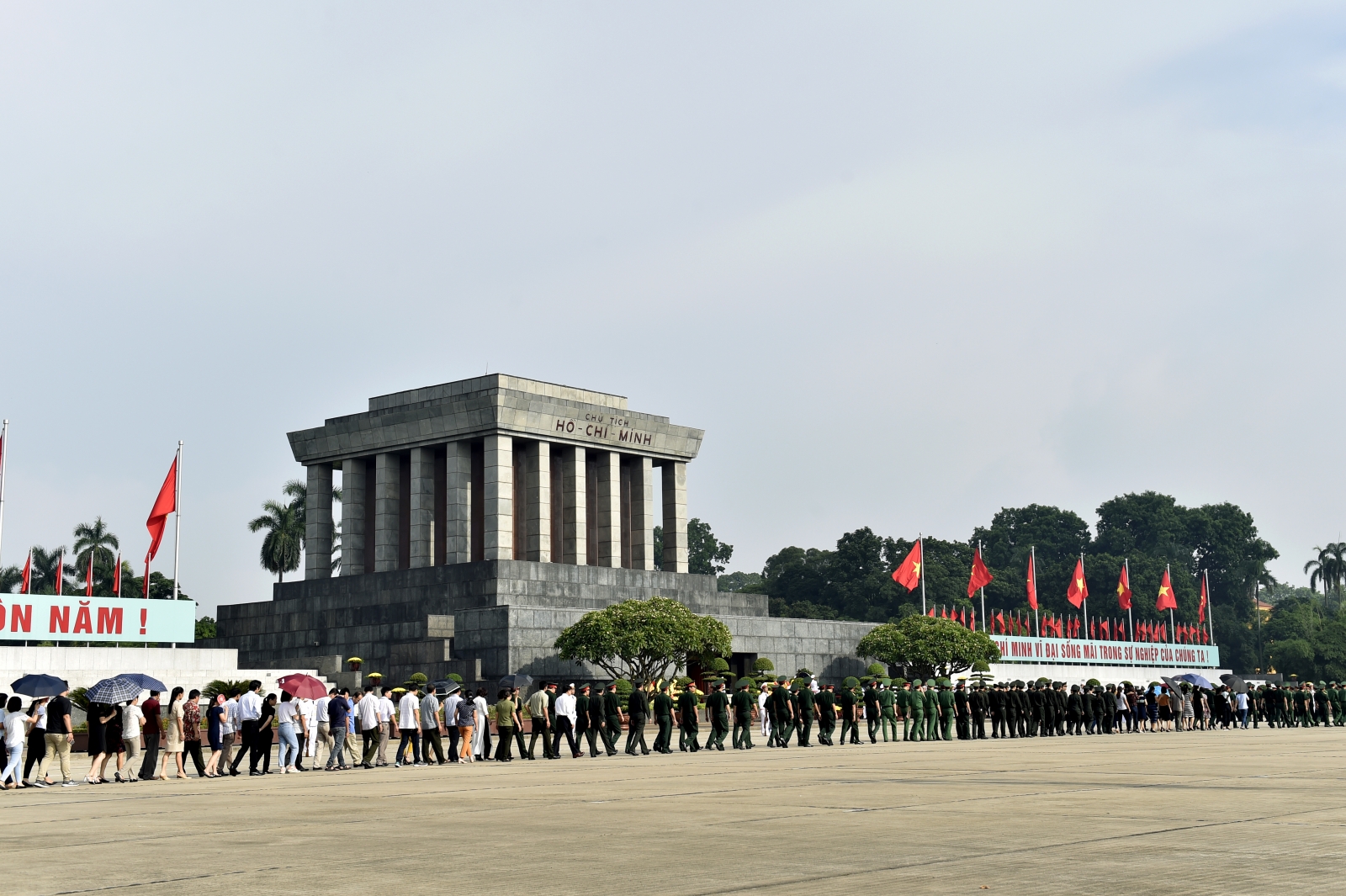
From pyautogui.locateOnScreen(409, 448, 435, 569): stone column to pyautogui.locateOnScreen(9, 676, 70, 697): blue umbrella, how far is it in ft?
106

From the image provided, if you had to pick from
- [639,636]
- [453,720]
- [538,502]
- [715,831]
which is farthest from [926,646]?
[715,831]

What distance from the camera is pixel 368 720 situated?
1033 inches

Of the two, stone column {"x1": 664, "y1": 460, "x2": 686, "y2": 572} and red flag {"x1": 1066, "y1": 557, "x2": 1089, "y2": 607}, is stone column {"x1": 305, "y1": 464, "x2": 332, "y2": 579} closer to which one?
stone column {"x1": 664, "y1": 460, "x2": 686, "y2": 572}

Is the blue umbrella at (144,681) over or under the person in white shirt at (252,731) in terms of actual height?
over

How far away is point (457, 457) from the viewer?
180 ft

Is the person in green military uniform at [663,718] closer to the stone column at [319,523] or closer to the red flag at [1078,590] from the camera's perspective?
the stone column at [319,523]

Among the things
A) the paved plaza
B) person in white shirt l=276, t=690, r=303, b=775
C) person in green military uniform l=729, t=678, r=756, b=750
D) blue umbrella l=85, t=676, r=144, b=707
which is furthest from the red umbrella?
person in green military uniform l=729, t=678, r=756, b=750

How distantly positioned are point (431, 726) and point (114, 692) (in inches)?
245

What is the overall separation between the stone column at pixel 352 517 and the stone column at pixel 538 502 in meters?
8.08

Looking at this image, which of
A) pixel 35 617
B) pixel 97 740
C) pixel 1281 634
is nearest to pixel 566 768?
pixel 97 740

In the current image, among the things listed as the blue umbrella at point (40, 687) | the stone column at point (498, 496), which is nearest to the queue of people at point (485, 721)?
the blue umbrella at point (40, 687)

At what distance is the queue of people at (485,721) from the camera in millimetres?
23000

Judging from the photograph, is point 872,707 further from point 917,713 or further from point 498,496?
point 498,496

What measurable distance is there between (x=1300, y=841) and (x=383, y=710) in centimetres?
1861
